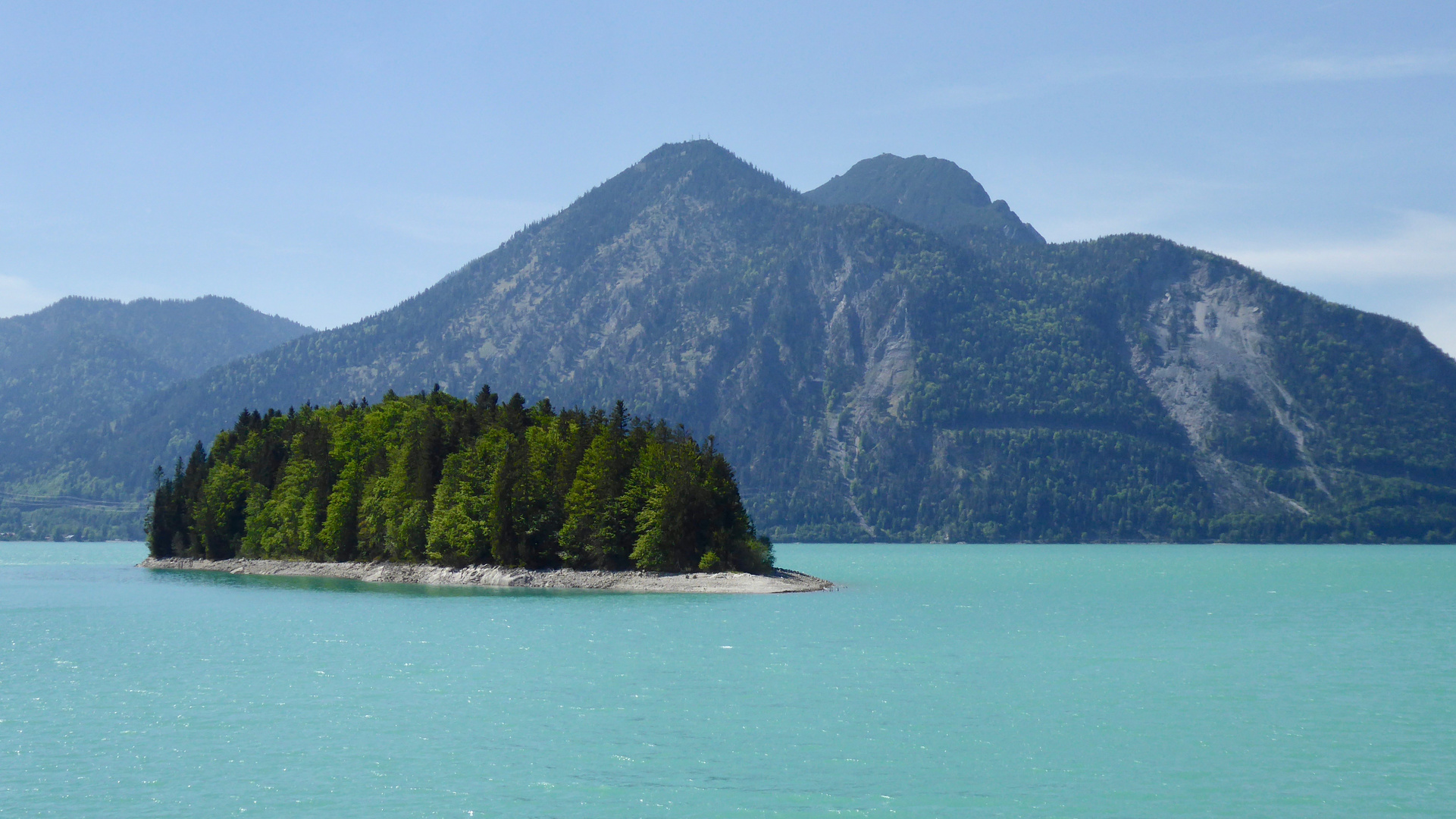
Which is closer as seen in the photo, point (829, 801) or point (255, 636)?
point (829, 801)

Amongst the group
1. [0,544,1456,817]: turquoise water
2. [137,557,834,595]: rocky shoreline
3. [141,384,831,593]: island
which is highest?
[141,384,831,593]: island

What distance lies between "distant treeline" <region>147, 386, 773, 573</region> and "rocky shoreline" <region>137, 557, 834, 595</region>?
1.73 meters

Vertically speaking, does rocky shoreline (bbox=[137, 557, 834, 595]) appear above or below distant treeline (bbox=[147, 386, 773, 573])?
below

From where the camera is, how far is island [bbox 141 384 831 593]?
120938mm

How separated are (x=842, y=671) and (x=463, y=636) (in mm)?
27044

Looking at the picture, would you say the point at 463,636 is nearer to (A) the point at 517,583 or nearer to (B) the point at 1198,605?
(A) the point at 517,583

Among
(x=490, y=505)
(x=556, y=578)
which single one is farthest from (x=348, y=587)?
(x=556, y=578)

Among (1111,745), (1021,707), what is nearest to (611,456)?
(1021,707)

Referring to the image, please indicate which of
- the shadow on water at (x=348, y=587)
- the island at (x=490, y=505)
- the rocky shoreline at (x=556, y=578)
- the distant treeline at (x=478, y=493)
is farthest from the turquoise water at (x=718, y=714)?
the distant treeline at (x=478, y=493)

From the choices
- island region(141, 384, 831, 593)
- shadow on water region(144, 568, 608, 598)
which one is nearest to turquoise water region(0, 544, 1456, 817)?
shadow on water region(144, 568, 608, 598)

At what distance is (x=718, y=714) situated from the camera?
160 ft

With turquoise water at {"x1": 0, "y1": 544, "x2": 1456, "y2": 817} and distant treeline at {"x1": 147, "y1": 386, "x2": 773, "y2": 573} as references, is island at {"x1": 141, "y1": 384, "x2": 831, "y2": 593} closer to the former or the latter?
distant treeline at {"x1": 147, "y1": 386, "x2": 773, "y2": 573}

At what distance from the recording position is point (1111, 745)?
139 feet

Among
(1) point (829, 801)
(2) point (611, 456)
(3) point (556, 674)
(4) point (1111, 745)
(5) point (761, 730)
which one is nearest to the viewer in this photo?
(1) point (829, 801)
